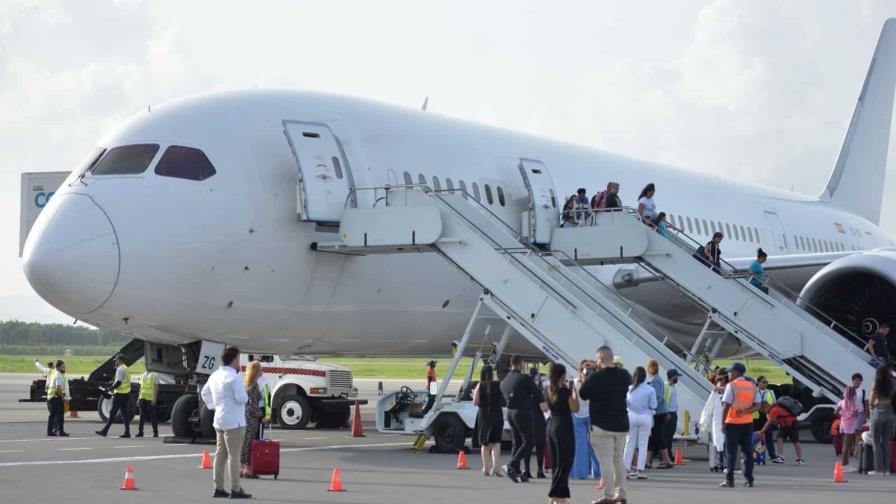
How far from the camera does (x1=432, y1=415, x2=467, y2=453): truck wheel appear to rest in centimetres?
1744

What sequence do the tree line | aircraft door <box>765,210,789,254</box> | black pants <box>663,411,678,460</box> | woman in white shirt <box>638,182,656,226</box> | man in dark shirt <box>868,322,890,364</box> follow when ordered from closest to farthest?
black pants <box>663,411,678,460</box>
man in dark shirt <box>868,322,890,364</box>
woman in white shirt <box>638,182,656,226</box>
aircraft door <box>765,210,789,254</box>
the tree line

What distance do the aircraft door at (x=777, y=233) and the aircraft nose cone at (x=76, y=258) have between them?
17055 mm

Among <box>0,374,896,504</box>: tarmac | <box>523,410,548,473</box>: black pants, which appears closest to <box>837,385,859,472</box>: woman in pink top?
<box>0,374,896,504</box>: tarmac

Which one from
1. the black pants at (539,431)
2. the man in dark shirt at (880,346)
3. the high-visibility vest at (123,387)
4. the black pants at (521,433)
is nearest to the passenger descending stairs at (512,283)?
the black pants at (539,431)

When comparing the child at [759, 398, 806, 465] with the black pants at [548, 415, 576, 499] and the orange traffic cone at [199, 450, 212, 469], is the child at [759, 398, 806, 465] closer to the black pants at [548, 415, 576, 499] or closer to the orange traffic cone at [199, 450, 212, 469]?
the black pants at [548, 415, 576, 499]

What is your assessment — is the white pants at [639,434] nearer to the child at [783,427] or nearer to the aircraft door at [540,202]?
the child at [783,427]

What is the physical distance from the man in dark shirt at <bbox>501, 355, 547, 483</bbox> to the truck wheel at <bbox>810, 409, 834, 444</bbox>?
330 inches

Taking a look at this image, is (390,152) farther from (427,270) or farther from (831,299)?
(831,299)

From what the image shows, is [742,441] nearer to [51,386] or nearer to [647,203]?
[647,203]

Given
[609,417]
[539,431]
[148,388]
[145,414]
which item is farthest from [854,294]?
[145,414]

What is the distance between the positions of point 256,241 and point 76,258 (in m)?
2.24

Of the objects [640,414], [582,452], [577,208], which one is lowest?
[582,452]

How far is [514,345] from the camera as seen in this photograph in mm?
21328

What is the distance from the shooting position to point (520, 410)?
14531 mm
